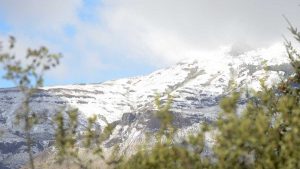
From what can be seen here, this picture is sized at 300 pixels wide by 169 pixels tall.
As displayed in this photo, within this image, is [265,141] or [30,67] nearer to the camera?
[265,141]

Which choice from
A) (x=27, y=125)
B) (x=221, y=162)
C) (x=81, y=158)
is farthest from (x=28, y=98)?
(x=221, y=162)

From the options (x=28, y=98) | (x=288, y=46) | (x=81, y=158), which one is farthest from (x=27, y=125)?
(x=288, y=46)

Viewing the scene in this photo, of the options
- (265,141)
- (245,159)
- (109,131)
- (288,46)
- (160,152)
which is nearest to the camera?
(265,141)

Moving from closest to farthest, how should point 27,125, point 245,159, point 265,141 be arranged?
point 265,141 < point 245,159 < point 27,125

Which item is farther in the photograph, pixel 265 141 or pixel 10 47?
pixel 10 47

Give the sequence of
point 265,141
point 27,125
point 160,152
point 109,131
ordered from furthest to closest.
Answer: point 27,125, point 109,131, point 160,152, point 265,141

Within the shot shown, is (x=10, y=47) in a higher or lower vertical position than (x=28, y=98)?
higher

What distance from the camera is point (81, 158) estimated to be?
19.9 metres

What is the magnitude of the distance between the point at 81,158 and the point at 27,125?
274cm

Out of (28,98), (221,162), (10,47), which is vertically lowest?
(221,162)

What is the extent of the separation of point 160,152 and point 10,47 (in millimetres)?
7391

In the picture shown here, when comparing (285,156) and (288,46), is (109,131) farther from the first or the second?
(288,46)

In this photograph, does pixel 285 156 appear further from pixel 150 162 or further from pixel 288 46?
pixel 288 46

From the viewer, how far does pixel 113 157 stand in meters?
20.3
